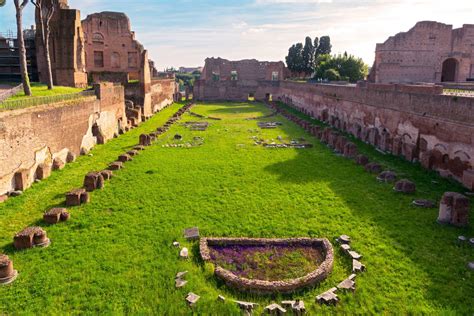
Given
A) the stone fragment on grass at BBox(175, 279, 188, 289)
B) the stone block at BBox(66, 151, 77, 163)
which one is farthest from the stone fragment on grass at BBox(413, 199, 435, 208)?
the stone block at BBox(66, 151, 77, 163)

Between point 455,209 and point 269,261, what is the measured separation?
5.04 metres

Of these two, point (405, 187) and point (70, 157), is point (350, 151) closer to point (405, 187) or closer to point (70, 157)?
point (405, 187)

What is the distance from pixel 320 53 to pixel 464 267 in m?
52.9

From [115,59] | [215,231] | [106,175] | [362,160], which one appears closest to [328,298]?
[215,231]

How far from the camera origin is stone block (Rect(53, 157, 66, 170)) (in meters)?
15.1

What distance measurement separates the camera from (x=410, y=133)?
55.1 feet

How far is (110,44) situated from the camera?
139ft

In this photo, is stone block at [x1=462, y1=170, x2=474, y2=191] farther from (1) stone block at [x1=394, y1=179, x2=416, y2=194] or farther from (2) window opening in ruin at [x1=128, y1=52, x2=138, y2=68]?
(2) window opening in ruin at [x1=128, y1=52, x2=138, y2=68]

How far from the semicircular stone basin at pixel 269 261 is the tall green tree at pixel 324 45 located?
172ft

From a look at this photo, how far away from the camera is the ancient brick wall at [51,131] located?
12.3m

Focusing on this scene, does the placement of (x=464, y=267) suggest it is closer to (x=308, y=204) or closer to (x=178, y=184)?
(x=308, y=204)

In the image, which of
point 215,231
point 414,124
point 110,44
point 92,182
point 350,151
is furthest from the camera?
point 110,44

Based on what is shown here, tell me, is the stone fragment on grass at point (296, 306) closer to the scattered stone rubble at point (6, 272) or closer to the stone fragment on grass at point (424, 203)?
the scattered stone rubble at point (6, 272)

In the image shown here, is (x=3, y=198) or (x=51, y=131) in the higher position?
(x=51, y=131)
